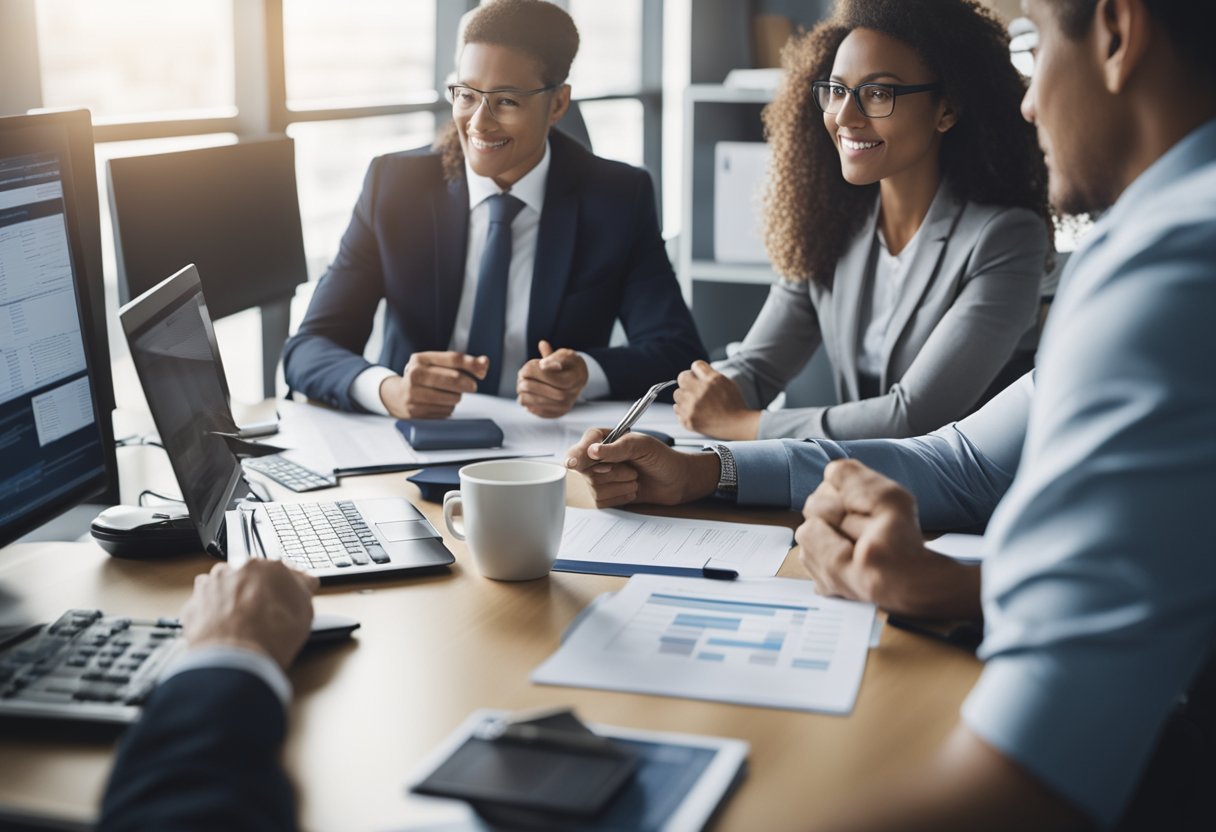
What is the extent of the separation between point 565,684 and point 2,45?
5.42 feet

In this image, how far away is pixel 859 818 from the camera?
2.50 ft

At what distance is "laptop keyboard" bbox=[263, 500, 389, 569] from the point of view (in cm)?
125

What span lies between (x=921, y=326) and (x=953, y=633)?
1210mm

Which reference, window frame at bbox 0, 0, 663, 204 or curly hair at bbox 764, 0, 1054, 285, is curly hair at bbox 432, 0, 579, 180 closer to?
curly hair at bbox 764, 0, 1054, 285

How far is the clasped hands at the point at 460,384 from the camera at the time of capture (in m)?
1.86

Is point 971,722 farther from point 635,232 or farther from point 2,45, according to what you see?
point 2,45

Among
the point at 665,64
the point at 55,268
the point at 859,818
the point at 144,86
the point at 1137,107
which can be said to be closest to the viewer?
the point at 859,818

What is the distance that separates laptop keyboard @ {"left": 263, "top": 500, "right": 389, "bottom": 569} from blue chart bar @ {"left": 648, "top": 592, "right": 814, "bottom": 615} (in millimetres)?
305

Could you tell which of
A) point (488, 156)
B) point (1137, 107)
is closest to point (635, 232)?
point (488, 156)

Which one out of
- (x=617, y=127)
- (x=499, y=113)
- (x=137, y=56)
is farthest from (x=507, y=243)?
(x=617, y=127)

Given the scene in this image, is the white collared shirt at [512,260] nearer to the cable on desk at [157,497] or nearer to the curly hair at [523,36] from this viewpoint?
the curly hair at [523,36]

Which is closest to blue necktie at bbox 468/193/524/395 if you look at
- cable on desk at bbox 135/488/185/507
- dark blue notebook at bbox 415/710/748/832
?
cable on desk at bbox 135/488/185/507

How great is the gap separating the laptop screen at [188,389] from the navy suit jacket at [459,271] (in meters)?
0.82

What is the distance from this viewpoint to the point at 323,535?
1.32 m
